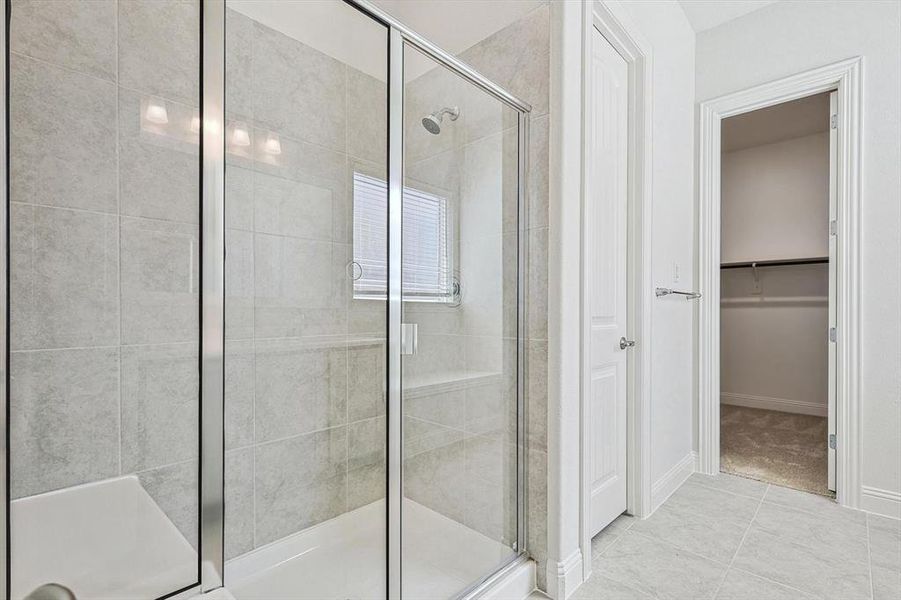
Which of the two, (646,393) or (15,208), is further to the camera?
(646,393)

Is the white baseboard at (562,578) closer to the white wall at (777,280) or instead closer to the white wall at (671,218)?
the white wall at (671,218)

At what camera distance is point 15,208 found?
1.16 meters

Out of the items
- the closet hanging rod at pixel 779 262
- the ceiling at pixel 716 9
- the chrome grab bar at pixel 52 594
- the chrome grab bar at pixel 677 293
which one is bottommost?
the chrome grab bar at pixel 52 594

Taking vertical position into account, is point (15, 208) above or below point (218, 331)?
above

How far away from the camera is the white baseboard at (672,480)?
230cm

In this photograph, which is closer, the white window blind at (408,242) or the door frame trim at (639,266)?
the white window blind at (408,242)

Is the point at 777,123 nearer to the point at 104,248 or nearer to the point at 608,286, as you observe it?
the point at 608,286

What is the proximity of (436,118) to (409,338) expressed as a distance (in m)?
0.70

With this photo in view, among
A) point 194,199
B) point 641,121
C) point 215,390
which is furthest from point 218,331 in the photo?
point 641,121

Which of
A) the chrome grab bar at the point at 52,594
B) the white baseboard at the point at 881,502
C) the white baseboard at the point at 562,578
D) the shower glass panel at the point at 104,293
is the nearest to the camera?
the chrome grab bar at the point at 52,594

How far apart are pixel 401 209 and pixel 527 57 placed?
2.77 ft

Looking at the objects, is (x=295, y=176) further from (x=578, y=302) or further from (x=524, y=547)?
(x=524, y=547)

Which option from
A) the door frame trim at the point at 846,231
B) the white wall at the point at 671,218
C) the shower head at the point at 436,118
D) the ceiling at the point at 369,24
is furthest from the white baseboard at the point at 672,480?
the ceiling at the point at 369,24

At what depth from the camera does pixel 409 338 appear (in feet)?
4.42
